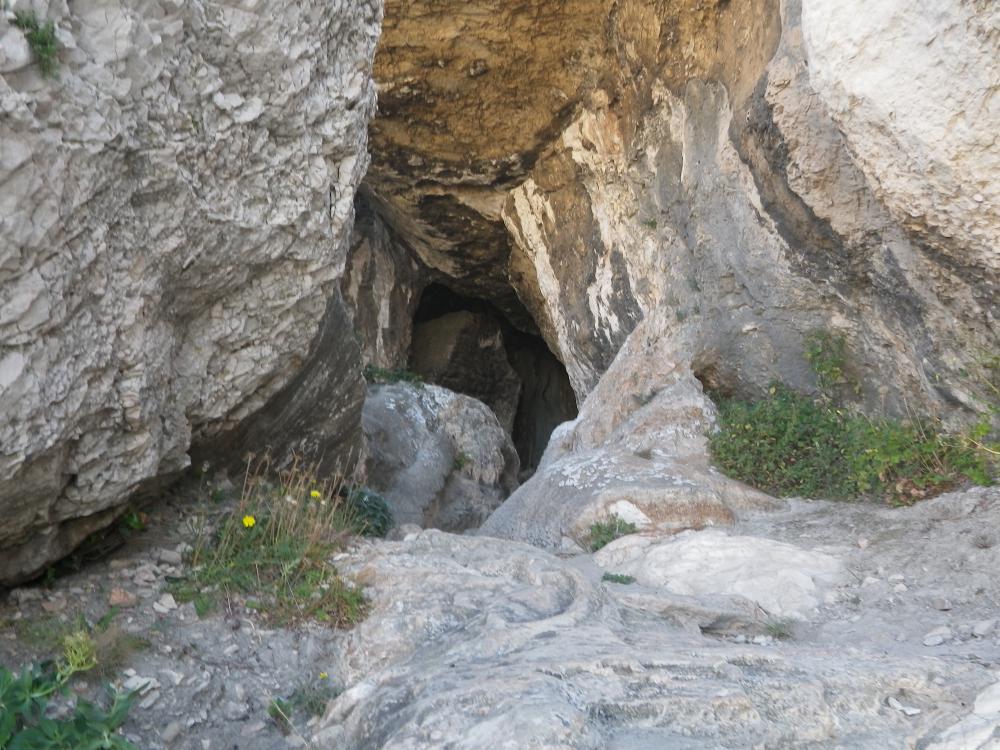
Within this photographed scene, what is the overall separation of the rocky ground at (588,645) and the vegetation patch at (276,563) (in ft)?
0.32

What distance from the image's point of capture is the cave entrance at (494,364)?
17500 millimetres

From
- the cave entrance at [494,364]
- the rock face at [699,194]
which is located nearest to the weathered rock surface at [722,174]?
the rock face at [699,194]

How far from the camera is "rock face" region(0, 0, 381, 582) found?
117 inches

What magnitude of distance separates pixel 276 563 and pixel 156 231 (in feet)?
5.37

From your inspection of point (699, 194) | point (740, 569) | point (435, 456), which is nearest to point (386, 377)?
point (435, 456)

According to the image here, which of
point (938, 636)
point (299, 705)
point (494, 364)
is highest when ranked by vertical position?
point (494, 364)

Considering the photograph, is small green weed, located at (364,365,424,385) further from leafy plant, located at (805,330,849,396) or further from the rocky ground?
the rocky ground

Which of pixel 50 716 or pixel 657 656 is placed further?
pixel 657 656

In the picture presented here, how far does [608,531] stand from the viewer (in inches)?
249

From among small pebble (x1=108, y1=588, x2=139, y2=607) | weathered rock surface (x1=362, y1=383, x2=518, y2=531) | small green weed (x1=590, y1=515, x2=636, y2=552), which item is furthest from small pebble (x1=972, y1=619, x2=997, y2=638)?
weathered rock surface (x1=362, y1=383, x2=518, y2=531)

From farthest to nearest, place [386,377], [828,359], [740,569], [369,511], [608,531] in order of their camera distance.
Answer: [386,377] → [828,359] → [608,531] → [369,511] → [740,569]

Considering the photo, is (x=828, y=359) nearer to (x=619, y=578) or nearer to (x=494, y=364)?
(x=619, y=578)

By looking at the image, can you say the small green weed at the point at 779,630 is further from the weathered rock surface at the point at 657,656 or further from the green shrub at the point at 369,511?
the green shrub at the point at 369,511

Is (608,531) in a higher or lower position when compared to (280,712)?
lower
